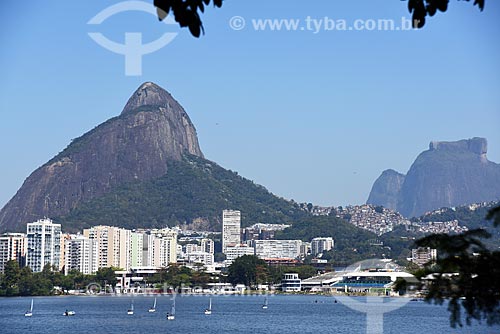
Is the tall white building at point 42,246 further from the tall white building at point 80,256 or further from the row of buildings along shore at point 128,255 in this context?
the tall white building at point 80,256

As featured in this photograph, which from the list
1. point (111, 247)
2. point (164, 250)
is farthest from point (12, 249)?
point (164, 250)

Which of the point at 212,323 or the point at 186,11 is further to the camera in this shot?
the point at 212,323

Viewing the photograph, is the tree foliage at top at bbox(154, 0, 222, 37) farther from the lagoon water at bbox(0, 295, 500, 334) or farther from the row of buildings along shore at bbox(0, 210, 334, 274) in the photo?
the row of buildings along shore at bbox(0, 210, 334, 274)

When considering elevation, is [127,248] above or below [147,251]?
above

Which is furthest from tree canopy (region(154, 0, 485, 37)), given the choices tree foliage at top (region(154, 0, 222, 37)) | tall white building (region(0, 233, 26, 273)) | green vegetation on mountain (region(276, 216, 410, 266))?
green vegetation on mountain (region(276, 216, 410, 266))

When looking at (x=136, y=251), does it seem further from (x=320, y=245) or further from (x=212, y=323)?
(x=212, y=323)

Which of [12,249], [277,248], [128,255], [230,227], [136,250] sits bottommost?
[128,255]
